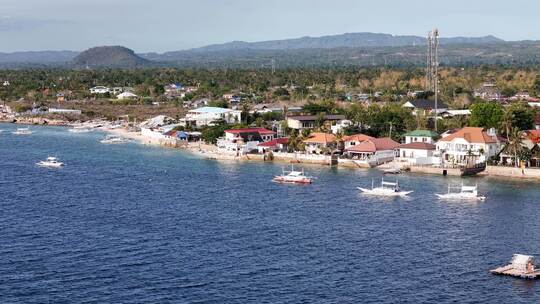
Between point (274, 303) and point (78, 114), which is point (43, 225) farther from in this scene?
point (78, 114)

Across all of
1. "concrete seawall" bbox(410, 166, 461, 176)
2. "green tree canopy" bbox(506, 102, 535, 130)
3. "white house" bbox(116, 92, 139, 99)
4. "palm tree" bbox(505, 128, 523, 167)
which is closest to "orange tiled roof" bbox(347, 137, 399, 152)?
"concrete seawall" bbox(410, 166, 461, 176)

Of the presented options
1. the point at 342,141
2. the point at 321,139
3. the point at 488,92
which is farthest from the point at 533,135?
the point at 488,92

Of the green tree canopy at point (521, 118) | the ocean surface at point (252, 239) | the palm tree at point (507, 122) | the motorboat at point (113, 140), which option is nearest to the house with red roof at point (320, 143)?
the ocean surface at point (252, 239)

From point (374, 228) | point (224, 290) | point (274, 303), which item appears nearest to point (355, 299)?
point (274, 303)

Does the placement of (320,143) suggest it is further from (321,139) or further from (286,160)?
(286,160)

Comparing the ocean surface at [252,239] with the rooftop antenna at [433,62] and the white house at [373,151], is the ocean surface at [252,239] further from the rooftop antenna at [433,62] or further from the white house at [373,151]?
the rooftop antenna at [433,62]

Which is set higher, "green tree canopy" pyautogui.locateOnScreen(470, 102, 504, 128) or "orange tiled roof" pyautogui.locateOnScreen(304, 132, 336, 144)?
"green tree canopy" pyautogui.locateOnScreen(470, 102, 504, 128)

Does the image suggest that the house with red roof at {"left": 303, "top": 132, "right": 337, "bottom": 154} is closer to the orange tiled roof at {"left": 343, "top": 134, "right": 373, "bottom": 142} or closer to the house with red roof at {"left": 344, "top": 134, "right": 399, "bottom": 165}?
the orange tiled roof at {"left": 343, "top": 134, "right": 373, "bottom": 142}
